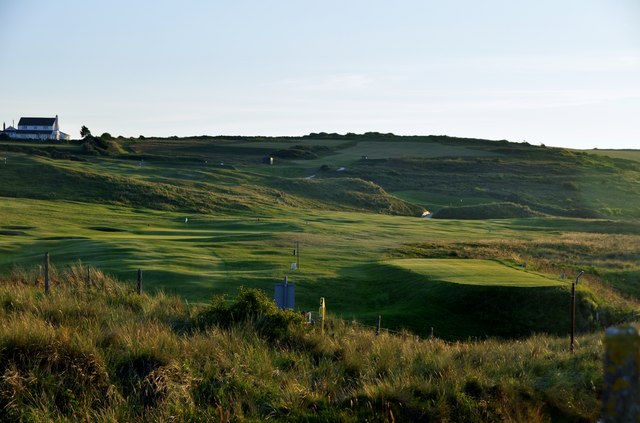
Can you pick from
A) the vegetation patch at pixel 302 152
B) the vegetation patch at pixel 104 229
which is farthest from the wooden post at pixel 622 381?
the vegetation patch at pixel 302 152

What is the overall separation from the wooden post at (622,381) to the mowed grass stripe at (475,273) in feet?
82.7

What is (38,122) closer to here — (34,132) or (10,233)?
(34,132)

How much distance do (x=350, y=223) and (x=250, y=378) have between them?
59434 millimetres

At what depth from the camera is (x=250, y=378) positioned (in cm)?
944

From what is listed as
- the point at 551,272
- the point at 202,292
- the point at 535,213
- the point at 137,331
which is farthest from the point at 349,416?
the point at 535,213

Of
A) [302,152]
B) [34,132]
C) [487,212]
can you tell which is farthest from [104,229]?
[34,132]

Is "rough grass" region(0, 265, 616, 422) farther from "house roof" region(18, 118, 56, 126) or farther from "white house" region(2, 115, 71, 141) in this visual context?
"house roof" region(18, 118, 56, 126)

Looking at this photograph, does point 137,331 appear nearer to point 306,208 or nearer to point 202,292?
point 202,292

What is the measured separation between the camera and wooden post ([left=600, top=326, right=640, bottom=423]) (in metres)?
4.84

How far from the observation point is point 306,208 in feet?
299

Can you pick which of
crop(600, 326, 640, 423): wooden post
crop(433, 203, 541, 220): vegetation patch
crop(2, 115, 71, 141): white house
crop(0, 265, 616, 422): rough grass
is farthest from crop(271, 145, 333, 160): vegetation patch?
crop(600, 326, 640, 423): wooden post

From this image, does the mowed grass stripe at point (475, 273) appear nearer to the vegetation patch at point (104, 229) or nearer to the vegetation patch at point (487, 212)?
the vegetation patch at point (104, 229)

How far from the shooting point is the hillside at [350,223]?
1141 inches

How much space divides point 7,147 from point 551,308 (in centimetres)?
10855
